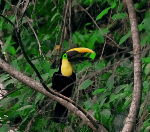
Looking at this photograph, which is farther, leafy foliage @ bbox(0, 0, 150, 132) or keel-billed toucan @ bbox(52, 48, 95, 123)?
keel-billed toucan @ bbox(52, 48, 95, 123)

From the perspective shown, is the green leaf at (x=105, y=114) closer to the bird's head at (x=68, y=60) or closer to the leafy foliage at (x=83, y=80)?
the leafy foliage at (x=83, y=80)

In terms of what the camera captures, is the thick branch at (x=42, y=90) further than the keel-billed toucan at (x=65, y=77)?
No

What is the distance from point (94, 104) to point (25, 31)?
4.03ft

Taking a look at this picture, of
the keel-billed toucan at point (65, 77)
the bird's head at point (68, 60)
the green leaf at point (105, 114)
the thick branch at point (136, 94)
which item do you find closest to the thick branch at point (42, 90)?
the green leaf at point (105, 114)

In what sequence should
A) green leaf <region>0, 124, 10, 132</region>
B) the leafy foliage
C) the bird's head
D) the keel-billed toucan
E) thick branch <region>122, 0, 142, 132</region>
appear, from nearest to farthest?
1. thick branch <region>122, 0, 142, 132</region>
2. the leafy foliage
3. green leaf <region>0, 124, 10, 132</region>
4. the keel-billed toucan
5. the bird's head

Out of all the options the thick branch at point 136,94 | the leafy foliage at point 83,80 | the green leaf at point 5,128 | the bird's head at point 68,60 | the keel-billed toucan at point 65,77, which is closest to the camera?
the thick branch at point 136,94

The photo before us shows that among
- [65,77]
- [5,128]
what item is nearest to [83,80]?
[5,128]

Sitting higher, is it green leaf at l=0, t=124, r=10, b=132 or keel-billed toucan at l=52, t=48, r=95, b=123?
keel-billed toucan at l=52, t=48, r=95, b=123

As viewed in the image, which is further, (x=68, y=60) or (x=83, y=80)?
(x=68, y=60)

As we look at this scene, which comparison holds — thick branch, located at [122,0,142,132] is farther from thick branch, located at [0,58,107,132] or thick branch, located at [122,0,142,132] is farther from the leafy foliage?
thick branch, located at [0,58,107,132]

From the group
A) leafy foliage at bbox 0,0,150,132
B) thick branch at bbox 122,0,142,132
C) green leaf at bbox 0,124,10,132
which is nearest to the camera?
thick branch at bbox 122,0,142,132

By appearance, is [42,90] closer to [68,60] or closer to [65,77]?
[65,77]

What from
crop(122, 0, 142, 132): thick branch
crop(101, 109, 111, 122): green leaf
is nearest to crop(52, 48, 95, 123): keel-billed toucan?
crop(101, 109, 111, 122): green leaf

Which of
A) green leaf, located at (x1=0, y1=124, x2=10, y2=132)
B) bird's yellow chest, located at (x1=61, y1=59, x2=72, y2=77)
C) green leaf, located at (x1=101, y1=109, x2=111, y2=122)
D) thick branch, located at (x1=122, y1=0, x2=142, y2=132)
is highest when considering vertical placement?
thick branch, located at (x1=122, y1=0, x2=142, y2=132)
